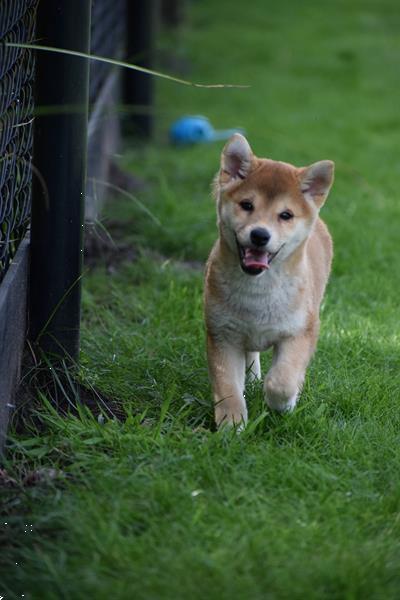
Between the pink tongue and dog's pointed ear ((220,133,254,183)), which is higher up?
dog's pointed ear ((220,133,254,183))

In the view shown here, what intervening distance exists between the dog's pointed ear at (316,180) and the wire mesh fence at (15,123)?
106 centimetres

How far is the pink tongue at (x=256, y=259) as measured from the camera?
13.7 feet

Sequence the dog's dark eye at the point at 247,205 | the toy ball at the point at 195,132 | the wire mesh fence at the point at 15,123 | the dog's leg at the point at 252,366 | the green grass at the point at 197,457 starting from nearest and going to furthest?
the green grass at the point at 197,457
the wire mesh fence at the point at 15,123
the dog's dark eye at the point at 247,205
the dog's leg at the point at 252,366
the toy ball at the point at 195,132

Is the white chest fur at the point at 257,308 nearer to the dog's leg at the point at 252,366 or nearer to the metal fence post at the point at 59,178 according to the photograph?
the dog's leg at the point at 252,366

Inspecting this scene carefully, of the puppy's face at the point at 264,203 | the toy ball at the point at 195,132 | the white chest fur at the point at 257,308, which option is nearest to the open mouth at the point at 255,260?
the puppy's face at the point at 264,203

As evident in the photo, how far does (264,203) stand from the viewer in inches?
168

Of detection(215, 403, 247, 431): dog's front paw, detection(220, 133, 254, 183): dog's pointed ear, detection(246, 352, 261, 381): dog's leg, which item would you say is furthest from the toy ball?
detection(215, 403, 247, 431): dog's front paw

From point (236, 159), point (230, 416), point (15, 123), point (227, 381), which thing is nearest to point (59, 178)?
point (15, 123)

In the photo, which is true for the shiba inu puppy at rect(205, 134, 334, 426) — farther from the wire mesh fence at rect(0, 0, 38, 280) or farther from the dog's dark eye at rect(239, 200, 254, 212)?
the wire mesh fence at rect(0, 0, 38, 280)

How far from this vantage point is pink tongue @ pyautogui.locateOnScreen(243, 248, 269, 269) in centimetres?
418

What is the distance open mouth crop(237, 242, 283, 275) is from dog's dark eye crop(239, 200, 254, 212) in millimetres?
154

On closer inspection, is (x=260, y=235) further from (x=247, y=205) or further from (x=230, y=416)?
(x=230, y=416)

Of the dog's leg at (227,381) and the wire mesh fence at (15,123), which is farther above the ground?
the wire mesh fence at (15,123)

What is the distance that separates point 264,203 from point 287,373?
2.09ft
